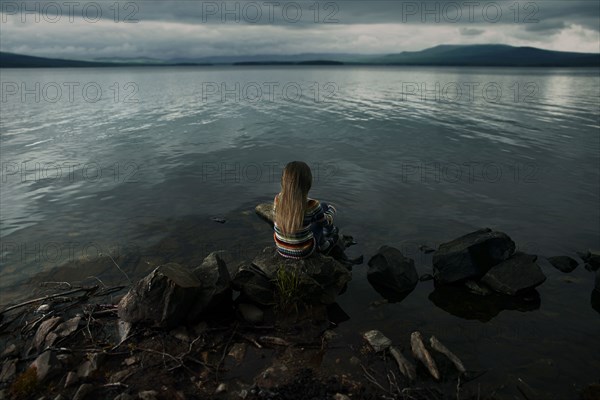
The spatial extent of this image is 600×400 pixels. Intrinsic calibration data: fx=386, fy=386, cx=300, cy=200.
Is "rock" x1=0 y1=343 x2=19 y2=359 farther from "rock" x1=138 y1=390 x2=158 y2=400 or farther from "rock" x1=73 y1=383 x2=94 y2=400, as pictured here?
"rock" x1=138 y1=390 x2=158 y2=400

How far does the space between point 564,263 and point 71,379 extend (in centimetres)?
1386

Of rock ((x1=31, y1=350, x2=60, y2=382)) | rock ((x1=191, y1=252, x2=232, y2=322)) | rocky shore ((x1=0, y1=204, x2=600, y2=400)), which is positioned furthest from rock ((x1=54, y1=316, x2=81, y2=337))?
rock ((x1=191, y1=252, x2=232, y2=322))

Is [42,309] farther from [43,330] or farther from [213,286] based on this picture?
[213,286]

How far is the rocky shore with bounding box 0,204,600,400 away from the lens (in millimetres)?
7195

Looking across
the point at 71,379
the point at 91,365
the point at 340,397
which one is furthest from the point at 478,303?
the point at 71,379

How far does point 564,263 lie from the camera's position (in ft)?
40.8

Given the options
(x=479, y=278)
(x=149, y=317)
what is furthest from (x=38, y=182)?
(x=479, y=278)

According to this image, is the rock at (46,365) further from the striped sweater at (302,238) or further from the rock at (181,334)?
the striped sweater at (302,238)

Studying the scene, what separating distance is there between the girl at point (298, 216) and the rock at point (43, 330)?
210 inches

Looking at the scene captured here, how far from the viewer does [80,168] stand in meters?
25.5

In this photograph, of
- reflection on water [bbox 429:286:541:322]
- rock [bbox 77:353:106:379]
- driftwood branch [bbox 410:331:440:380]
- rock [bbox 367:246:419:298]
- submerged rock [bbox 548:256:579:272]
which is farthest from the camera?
submerged rock [bbox 548:256:579:272]

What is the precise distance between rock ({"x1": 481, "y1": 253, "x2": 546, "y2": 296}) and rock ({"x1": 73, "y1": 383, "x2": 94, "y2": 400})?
10201 mm

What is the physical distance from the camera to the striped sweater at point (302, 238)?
947cm

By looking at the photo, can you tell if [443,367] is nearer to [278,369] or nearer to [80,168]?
[278,369]
